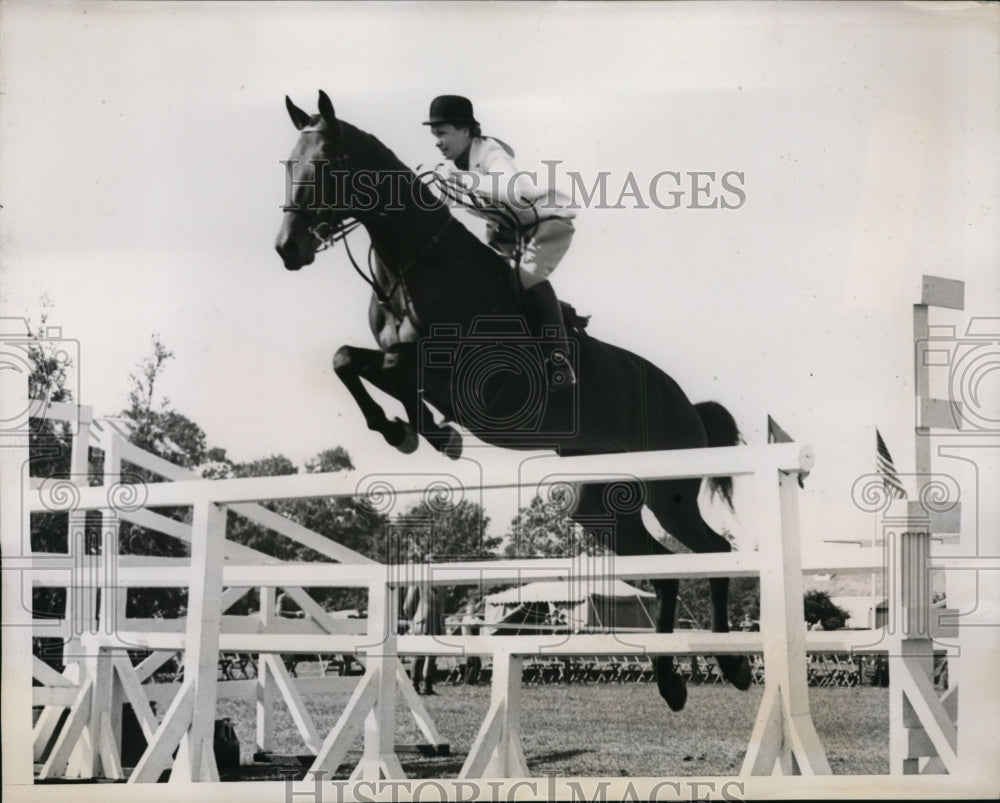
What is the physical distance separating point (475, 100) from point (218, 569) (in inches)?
49.3

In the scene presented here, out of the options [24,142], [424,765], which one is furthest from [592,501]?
[24,142]

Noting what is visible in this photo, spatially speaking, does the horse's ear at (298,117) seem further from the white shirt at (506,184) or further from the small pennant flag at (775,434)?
the small pennant flag at (775,434)

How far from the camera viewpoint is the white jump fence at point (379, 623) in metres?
2.52

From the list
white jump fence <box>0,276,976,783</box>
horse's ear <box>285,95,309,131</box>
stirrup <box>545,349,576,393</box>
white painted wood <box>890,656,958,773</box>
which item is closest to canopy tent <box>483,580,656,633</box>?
white jump fence <box>0,276,976,783</box>

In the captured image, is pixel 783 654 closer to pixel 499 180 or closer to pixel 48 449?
pixel 499 180

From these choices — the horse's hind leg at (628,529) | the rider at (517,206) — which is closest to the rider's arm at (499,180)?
the rider at (517,206)

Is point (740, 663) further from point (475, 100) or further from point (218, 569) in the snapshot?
point (475, 100)

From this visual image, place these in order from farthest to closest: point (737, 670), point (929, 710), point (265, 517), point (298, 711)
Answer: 1. point (298, 711)
2. point (265, 517)
3. point (737, 670)
4. point (929, 710)

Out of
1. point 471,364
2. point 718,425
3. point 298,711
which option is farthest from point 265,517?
point 718,425

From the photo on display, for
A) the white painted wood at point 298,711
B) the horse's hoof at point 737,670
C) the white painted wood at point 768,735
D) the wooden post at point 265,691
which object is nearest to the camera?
the white painted wood at point 768,735

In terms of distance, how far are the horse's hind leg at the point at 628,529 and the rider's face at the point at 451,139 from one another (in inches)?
33.1

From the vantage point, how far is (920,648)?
8.54 feet

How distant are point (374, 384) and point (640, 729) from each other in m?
1.01

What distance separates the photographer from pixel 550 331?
2.80m
